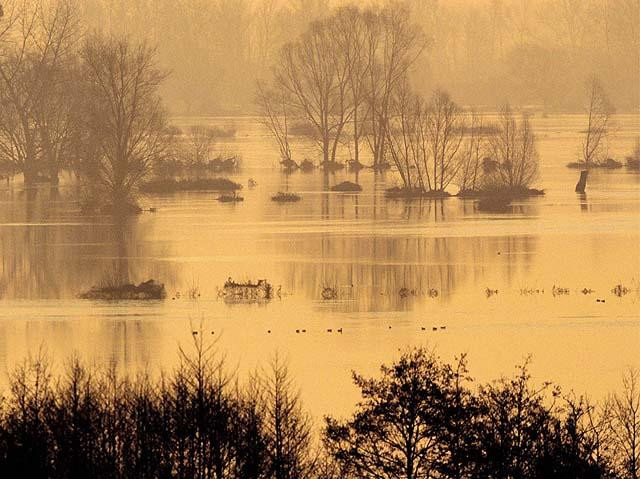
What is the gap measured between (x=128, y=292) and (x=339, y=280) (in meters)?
4.93

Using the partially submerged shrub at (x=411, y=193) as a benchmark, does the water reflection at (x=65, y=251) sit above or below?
below

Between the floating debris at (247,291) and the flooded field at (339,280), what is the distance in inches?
18.1

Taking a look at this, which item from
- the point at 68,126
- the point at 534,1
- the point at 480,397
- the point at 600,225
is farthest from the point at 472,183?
the point at 534,1

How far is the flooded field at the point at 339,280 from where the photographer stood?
94.4ft

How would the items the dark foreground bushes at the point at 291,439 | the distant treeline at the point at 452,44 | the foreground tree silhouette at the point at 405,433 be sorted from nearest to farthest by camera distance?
the dark foreground bushes at the point at 291,439 → the foreground tree silhouette at the point at 405,433 → the distant treeline at the point at 452,44

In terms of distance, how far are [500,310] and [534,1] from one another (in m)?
155

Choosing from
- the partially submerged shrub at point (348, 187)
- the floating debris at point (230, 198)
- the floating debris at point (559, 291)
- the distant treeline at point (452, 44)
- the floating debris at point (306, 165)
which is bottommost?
the floating debris at point (559, 291)

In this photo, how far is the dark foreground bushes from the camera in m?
18.3

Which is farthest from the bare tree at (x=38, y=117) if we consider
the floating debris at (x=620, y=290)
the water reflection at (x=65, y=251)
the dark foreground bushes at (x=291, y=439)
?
the dark foreground bushes at (x=291, y=439)

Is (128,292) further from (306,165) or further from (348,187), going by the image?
(306,165)

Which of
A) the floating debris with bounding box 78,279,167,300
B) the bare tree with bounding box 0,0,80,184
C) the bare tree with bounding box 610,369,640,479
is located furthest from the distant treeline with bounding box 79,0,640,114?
the bare tree with bounding box 610,369,640,479

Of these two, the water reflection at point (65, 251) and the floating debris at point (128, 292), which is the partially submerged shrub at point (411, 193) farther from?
the floating debris at point (128, 292)

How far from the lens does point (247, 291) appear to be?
35.6 meters

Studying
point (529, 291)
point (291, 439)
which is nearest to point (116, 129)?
point (529, 291)
